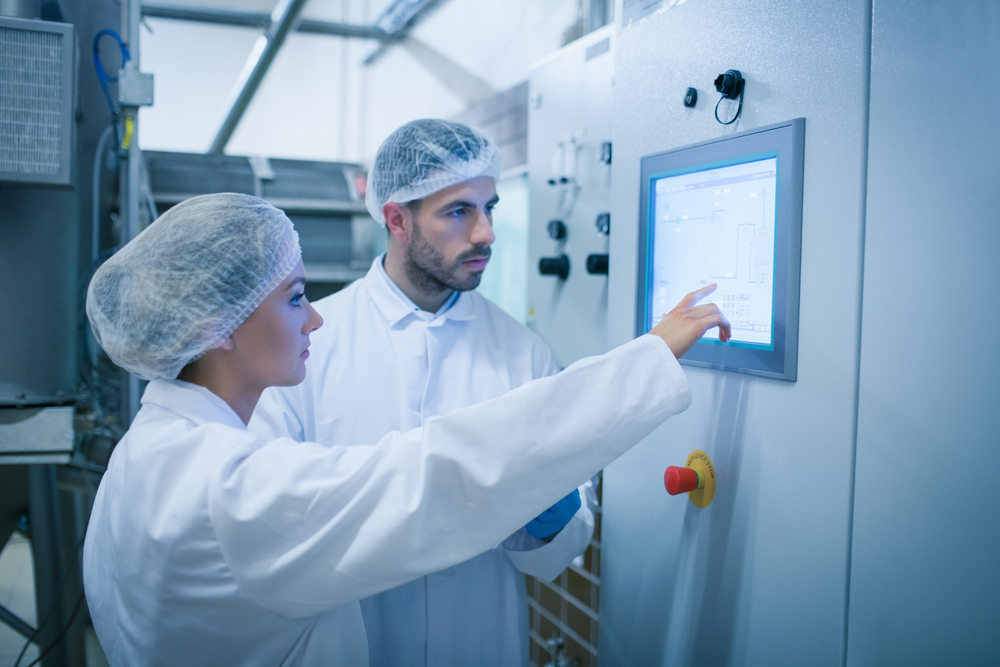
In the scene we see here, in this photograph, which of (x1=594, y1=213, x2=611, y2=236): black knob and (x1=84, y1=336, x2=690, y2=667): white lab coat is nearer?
(x1=84, y1=336, x2=690, y2=667): white lab coat

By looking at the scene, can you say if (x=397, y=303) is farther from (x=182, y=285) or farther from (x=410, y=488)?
(x=410, y=488)

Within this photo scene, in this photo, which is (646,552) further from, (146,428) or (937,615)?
(146,428)

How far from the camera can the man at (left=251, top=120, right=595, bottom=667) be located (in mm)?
1171

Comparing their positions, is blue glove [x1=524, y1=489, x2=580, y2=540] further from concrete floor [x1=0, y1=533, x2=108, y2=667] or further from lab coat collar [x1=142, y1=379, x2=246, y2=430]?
concrete floor [x1=0, y1=533, x2=108, y2=667]

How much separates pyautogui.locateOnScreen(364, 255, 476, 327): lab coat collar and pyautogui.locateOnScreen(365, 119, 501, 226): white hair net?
17 centimetres

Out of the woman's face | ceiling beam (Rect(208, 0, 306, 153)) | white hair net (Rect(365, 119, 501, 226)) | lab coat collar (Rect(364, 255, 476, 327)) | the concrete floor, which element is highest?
ceiling beam (Rect(208, 0, 306, 153))

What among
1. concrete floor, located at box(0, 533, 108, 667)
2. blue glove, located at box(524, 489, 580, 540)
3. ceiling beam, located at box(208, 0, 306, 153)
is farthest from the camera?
ceiling beam, located at box(208, 0, 306, 153)

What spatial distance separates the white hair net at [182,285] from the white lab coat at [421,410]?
0.33 meters

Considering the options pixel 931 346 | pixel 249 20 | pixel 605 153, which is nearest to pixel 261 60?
pixel 249 20

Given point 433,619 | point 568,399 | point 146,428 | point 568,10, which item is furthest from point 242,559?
point 568,10

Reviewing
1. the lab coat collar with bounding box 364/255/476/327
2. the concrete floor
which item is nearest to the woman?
the lab coat collar with bounding box 364/255/476/327

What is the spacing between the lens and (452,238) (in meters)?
1.28

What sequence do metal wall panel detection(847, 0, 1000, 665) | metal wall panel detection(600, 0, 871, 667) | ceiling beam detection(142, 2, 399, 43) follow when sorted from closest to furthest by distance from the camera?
metal wall panel detection(847, 0, 1000, 665) → metal wall panel detection(600, 0, 871, 667) → ceiling beam detection(142, 2, 399, 43)

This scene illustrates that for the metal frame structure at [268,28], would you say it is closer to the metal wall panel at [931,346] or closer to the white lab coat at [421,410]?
the white lab coat at [421,410]
